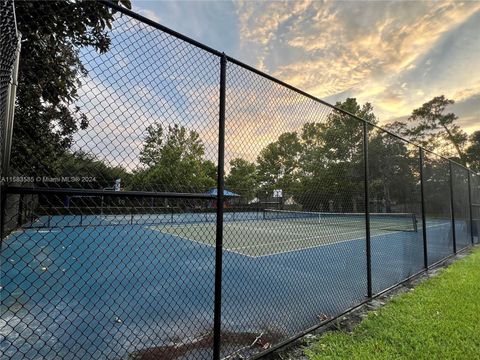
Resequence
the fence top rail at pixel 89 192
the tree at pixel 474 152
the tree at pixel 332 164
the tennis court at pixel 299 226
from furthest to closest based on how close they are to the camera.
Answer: the tree at pixel 474 152 < the tennis court at pixel 299 226 < the tree at pixel 332 164 < the fence top rail at pixel 89 192

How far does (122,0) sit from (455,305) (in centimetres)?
581

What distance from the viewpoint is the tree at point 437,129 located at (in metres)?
32.0

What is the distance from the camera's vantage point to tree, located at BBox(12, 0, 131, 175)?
194 centimetres

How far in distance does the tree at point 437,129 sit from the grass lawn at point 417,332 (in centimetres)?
3434

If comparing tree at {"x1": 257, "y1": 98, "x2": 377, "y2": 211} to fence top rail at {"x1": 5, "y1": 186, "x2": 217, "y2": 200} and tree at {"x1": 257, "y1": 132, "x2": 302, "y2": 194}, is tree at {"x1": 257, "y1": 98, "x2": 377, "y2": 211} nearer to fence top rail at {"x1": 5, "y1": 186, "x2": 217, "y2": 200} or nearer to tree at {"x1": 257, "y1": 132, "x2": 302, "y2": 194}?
tree at {"x1": 257, "y1": 132, "x2": 302, "y2": 194}

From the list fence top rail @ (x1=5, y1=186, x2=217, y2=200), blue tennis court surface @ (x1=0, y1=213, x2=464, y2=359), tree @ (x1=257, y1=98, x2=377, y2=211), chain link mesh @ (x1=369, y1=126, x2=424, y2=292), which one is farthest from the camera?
chain link mesh @ (x1=369, y1=126, x2=424, y2=292)

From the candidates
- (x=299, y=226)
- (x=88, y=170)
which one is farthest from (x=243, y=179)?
(x=299, y=226)

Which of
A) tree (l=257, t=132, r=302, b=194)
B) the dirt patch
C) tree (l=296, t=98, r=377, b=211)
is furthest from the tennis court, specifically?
the dirt patch

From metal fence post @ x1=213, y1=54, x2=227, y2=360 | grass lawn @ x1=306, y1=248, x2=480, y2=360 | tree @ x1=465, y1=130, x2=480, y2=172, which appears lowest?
grass lawn @ x1=306, y1=248, x2=480, y2=360

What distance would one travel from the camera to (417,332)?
2.98 metres

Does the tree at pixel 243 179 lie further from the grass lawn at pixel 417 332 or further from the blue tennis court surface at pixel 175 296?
the grass lawn at pixel 417 332

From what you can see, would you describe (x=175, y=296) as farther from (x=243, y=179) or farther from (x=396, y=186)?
(x=396, y=186)

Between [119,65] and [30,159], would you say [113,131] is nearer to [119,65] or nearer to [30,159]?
[119,65]

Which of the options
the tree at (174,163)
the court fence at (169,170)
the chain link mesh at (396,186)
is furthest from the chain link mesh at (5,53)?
the chain link mesh at (396,186)
